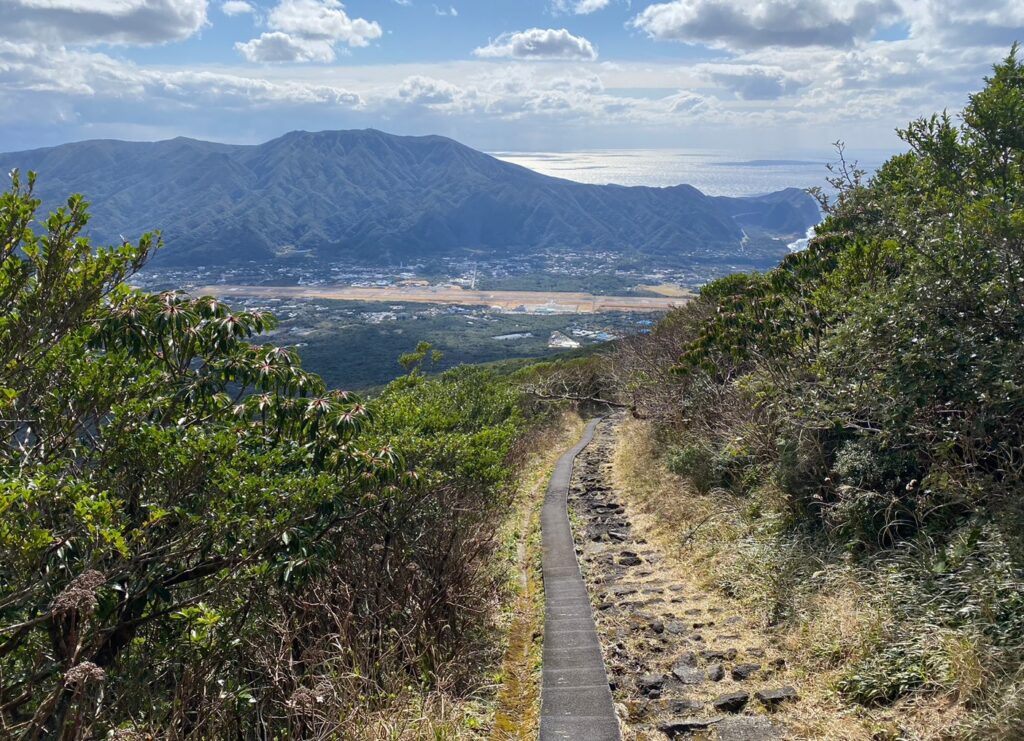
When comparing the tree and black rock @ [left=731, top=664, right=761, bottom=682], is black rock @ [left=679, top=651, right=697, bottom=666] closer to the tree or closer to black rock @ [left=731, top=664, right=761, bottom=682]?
black rock @ [left=731, top=664, right=761, bottom=682]

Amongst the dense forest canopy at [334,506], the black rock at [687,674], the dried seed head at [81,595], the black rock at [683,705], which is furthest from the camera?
the black rock at [687,674]

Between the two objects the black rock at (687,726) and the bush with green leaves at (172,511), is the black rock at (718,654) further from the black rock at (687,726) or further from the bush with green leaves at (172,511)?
the bush with green leaves at (172,511)

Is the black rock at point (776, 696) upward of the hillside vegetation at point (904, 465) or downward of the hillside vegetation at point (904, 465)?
downward

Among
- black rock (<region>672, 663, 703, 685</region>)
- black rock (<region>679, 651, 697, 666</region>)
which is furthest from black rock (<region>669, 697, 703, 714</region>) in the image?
black rock (<region>679, 651, 697, 666</region>)

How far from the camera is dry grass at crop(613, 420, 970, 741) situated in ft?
12.7

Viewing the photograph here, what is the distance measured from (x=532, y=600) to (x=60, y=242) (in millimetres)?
5379

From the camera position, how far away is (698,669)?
5.20 m

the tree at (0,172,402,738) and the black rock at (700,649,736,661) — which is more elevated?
the tree at (0,172,402,738)

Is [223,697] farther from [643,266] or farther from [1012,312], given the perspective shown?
[643,266]

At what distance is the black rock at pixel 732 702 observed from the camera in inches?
179

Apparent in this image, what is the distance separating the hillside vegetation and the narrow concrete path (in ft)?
4.82

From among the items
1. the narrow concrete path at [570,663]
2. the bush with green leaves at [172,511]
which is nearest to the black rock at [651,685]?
the narrow concrete path at [570,663]

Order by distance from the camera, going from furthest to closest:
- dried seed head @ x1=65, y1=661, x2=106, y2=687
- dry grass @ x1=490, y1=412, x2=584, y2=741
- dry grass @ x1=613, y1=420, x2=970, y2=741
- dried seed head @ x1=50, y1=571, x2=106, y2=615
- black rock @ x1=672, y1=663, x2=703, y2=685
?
black rock @ x1=672, y1=663, x2=703, y2=685, dry grass @ x1=490, y1=412, x2=584, y2=741, dry grass @ x1=613, y1=420, x2=970, y2=741, dried seed head @ x1=50, y1=571, x2=106, y2=615, dried seed head @ x1=65, y1=661, x2=106, y2=687

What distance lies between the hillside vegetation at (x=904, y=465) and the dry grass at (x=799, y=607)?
22 mm
